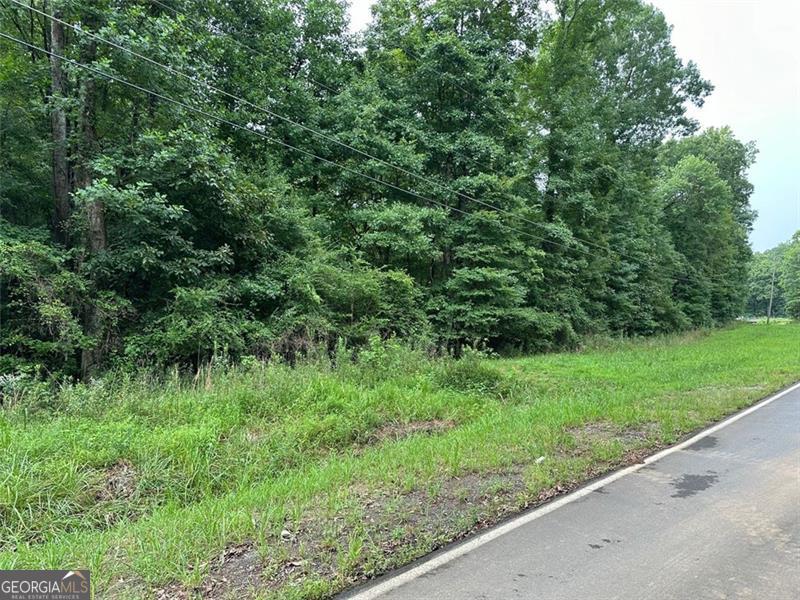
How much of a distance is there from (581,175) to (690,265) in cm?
1707

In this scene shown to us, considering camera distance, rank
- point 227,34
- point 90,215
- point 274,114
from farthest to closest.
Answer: point 227,34
point 274,114
point 90,215

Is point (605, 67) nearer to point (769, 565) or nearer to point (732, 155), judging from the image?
point (732, 155)

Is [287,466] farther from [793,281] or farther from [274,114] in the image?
[793,281]

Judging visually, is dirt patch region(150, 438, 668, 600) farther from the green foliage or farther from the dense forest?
the green foliage

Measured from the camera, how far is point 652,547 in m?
3.11

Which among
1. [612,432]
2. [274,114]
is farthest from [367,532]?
[274,114]

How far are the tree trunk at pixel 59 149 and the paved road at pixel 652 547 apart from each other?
1037 centimetres

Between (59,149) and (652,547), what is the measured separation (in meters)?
12.0

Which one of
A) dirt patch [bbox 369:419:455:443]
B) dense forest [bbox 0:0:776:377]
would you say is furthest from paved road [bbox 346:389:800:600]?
dense forest [bbox 0:0:776:377]

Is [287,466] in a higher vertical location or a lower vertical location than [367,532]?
lower

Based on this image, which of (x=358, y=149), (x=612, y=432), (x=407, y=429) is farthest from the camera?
(x=358, y=149)

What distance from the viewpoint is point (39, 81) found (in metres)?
9.76

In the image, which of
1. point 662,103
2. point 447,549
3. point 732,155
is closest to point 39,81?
point 447,549

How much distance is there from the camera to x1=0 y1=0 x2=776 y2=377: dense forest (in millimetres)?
8945
